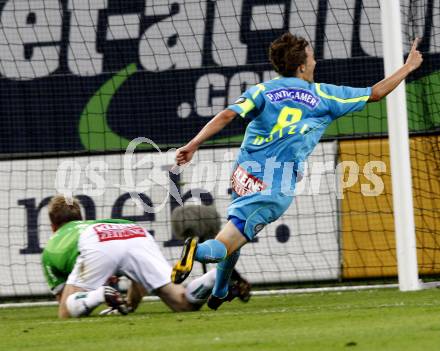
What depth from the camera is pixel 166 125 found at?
1441 cm

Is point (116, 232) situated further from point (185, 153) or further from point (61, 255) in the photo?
point (185, 153)

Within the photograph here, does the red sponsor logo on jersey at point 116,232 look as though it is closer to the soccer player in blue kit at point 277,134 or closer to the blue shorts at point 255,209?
the soccer player in blue kit at point 277,134

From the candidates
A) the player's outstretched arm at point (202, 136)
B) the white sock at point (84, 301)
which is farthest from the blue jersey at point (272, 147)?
the white sock at point (84, 301)

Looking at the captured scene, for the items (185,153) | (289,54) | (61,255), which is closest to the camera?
(185,153)

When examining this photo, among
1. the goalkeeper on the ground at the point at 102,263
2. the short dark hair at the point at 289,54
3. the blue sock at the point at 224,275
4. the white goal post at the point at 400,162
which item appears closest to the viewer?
the short dark hair at the point at 289,54

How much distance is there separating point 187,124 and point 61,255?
6.19 metres

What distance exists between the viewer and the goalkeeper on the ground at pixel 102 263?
8.17 m

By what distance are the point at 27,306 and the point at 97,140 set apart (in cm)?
532

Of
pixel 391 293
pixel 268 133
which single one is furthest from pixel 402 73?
pixel 391 293

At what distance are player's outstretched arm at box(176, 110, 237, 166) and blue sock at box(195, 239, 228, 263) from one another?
0.59m

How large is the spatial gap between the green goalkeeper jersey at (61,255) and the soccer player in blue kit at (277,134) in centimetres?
132

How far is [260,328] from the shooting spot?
625cm

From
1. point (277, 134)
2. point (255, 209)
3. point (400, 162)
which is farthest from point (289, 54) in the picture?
point (400, 162)

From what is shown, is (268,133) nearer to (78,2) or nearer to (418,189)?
(418,189)
